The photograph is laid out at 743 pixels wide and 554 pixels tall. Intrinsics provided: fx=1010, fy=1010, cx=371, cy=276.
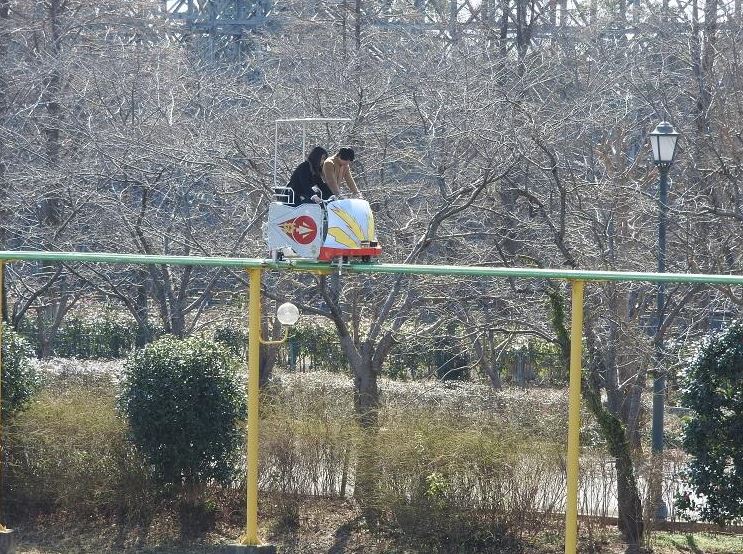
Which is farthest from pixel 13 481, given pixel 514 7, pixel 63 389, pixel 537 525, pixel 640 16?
pixel 640 16

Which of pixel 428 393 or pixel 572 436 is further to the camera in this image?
pixel 428 393

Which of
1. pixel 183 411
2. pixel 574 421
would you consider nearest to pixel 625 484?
pixel 574 421

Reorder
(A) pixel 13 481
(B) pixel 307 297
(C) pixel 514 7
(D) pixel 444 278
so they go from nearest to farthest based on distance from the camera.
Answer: (A) pixel 13 481 < (D) pixel 444 278 < (B) pixel 307 297 < (C) pixel 514 7

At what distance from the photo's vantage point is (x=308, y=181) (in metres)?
6.97

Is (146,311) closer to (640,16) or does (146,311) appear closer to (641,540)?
(641,540)

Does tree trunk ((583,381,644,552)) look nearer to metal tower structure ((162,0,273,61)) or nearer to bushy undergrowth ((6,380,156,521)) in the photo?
bushy undergrowth ((6,380,156,521))

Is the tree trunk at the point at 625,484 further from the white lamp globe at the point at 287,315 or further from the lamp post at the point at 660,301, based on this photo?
the white lamp globe at the point at 287,315

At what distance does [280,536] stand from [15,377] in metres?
2.44

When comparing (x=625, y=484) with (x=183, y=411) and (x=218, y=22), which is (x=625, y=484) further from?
(x=218, y=22)

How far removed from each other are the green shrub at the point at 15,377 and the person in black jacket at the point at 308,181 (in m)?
2.79

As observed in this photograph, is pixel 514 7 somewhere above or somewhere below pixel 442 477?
above

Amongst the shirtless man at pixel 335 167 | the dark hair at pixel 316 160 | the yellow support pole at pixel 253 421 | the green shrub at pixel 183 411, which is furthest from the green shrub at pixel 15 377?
the shirtless man at pixel 335 167

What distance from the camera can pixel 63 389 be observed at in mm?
8289

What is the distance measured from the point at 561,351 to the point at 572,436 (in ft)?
6.35
